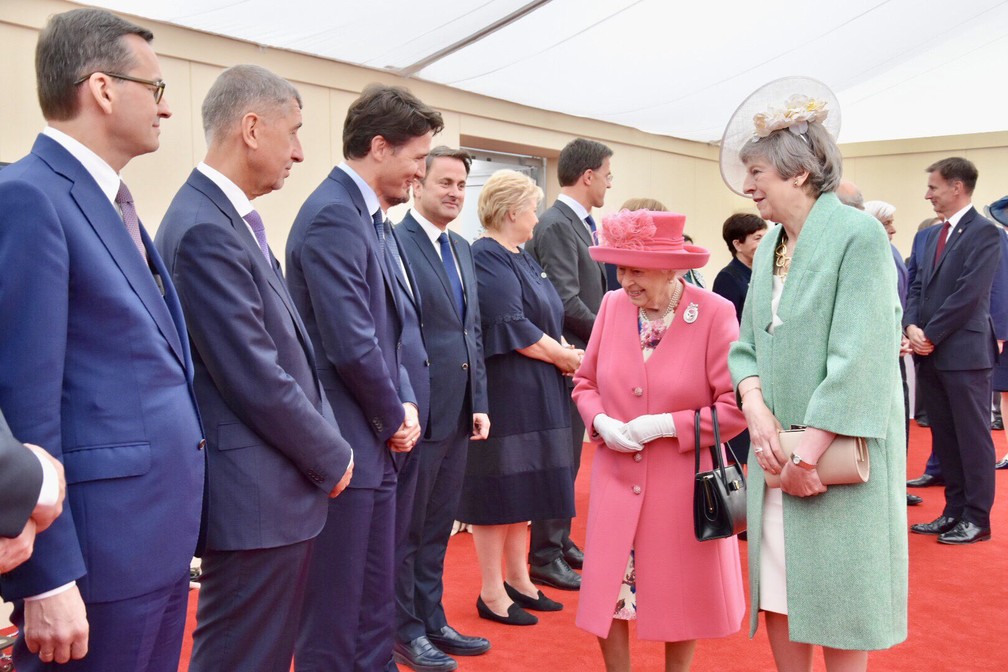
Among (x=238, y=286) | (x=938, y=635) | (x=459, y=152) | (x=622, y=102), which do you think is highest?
(x=622, y=102)

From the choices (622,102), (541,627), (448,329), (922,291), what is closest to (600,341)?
(448,329)

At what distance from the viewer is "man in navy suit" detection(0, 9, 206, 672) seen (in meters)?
1.41

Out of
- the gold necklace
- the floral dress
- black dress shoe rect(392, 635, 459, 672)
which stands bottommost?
black dress shoe rect(392, 635, 459, 672)

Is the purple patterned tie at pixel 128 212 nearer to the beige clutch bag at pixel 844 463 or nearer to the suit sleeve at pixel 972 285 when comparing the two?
the beige clutch bag at pixel 844 463

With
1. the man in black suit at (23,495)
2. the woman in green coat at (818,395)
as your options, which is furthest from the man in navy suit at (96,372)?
the woman in green coat at (818,395)

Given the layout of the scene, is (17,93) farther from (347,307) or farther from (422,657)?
(422,657)

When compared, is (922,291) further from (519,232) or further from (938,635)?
(519,232)

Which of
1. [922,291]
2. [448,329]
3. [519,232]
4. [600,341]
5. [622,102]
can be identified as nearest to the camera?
[600,341]

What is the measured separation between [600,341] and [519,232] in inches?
47.2

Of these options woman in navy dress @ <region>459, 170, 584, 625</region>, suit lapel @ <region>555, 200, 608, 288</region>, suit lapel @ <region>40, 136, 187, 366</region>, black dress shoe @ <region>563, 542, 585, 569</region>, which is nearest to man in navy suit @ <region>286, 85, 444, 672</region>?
suit lapel @ <region>40, 136, 187, 366</region>

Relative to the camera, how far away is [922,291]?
5312 mm

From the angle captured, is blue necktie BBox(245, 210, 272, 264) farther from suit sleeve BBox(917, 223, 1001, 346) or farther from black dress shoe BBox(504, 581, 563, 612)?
suit sleeve BBox(917, 223, 1001, 346)

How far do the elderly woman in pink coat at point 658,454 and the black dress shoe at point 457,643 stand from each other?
872 mm

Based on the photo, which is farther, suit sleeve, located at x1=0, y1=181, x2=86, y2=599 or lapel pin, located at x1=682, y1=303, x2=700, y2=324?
lapel pin, located at x1=682, y1=303, x2=700, y2=324
